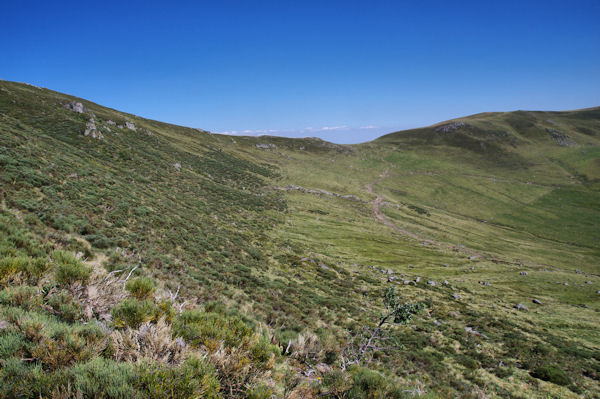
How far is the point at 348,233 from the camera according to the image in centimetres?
4744

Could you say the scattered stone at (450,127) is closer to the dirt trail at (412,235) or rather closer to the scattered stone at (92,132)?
the dirt trail at (412,235)

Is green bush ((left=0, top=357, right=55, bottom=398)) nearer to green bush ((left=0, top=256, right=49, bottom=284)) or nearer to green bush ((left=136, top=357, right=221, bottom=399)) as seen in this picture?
green bush ((left=136, top=357, right=221, bottom=399))

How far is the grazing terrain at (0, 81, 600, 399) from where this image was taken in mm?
4988

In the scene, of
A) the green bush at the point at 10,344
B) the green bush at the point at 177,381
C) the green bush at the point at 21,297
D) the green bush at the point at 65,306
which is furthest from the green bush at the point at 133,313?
the green bush at the point at 177,381

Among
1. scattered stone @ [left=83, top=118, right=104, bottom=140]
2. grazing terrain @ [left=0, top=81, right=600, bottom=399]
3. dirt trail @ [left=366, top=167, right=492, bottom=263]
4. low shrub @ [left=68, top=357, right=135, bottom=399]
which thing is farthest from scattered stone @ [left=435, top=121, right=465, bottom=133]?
low shrub @ [left=68, top=357, right=135, bottom=399]

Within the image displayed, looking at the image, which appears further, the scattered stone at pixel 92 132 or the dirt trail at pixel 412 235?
the dirt trail at pixel 412 235

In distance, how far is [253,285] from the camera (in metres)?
18.8

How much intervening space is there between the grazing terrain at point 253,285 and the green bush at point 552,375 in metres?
0.09

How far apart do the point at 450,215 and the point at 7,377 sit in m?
88.9

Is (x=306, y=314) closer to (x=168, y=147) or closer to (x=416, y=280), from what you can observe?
(x=416, y=280)

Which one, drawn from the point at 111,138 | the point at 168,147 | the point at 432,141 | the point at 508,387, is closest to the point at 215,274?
the point at 508,387

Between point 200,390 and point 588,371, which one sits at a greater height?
point 200,390

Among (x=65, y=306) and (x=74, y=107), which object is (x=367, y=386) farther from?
(x=74, y=107)

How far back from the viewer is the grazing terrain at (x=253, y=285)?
4988 millimetres
